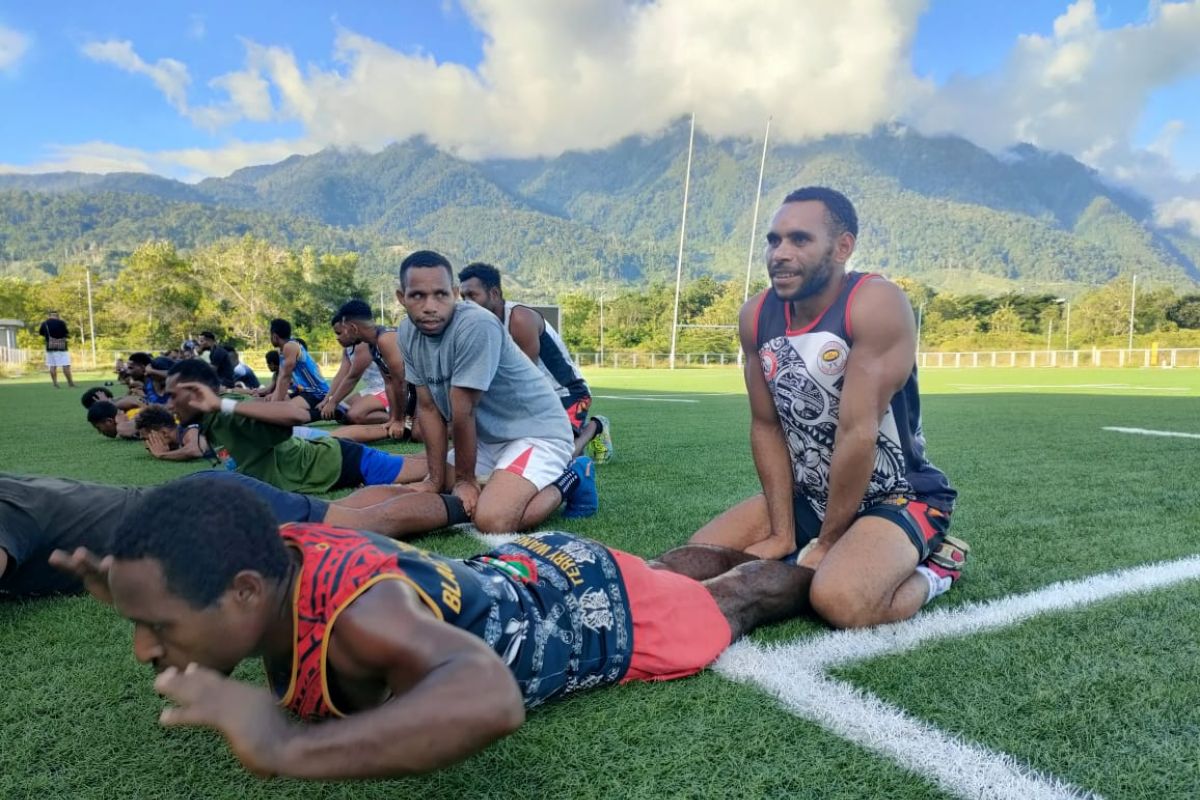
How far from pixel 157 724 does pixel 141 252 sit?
59.8 m

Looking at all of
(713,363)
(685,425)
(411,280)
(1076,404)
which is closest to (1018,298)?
(713,363)

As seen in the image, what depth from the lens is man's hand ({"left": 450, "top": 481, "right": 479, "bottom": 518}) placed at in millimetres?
3854

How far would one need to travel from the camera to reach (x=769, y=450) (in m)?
3.11

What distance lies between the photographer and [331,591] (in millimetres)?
1305

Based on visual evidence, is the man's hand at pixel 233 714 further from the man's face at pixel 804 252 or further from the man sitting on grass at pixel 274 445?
the man sitting on grass at pixel 274 445

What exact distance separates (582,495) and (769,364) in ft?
5.31

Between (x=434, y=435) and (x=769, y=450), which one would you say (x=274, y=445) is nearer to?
(x=434, y=435)

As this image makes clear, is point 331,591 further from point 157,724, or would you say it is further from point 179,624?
Answer: point 157,724

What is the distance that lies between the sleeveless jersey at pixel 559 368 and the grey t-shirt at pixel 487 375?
48.9 inches

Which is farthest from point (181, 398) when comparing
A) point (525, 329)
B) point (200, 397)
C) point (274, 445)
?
point (525, 329)

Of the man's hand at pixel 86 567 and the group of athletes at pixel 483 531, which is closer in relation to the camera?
the group of athletes at pixel 483 531

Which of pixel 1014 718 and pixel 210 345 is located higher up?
pixel 210 345

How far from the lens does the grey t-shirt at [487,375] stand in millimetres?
3842

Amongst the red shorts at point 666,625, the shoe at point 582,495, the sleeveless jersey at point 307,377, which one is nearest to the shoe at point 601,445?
the shoe at point 582,495
